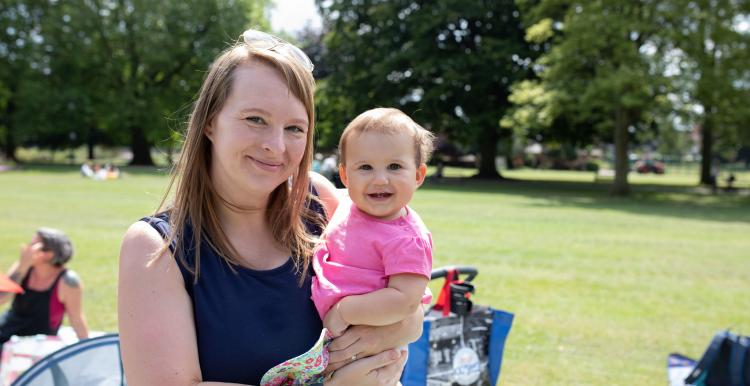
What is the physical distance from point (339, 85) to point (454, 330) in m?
31.4

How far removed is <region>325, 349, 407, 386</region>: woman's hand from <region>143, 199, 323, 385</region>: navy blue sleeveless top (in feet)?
0.46

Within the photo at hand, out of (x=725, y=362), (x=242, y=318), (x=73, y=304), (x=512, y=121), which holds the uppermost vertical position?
(x=512, y=121)

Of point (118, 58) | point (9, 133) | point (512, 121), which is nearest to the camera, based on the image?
point (512, 121)

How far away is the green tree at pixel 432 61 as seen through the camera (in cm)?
3055

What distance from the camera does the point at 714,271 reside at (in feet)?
31.3

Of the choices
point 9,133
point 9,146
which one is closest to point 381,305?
point 9,133

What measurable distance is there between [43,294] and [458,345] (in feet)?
11.0

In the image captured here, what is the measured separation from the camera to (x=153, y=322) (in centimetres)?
169

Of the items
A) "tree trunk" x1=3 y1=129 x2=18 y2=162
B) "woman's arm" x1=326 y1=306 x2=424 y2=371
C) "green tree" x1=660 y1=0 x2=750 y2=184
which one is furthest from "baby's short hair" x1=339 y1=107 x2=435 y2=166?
"tree trunk" x1=3 y1=129 x2=18 y2=162

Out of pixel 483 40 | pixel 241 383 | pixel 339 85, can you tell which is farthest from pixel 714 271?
pixel 339 85

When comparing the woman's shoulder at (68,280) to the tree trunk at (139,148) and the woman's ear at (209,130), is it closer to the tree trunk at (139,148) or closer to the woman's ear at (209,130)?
the woman's ear at (209,130)

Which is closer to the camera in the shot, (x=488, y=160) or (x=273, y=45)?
(x=273, y=45)

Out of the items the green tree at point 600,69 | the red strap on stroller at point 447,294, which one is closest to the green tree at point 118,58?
the green tree at point 600,69

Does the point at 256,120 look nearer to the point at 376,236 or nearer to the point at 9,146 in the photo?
the point at 376,236
